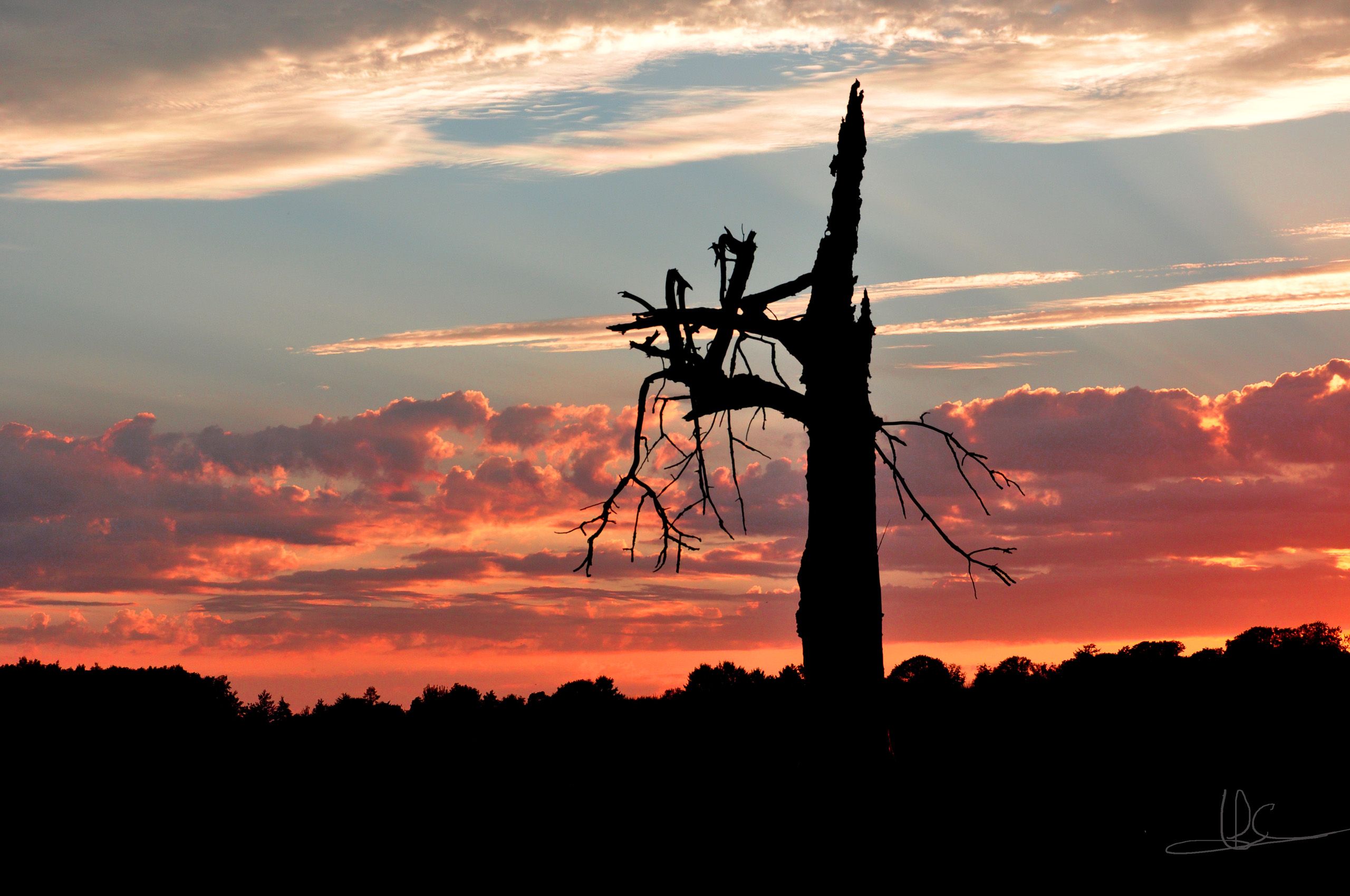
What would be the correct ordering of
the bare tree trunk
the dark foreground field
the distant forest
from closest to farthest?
1. the bare tree trunk
2. the dark foreground field
3. the distant forest

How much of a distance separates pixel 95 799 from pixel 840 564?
2330cm

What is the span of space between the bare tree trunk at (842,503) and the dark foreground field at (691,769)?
7.60 meters

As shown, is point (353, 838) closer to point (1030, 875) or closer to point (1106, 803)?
point (1030, 875)

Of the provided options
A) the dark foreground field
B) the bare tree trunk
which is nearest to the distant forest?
the dark foreground field

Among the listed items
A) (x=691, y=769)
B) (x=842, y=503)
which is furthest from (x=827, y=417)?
(x=691, y=769)

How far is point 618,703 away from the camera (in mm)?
43781

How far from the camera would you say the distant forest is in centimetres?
2488

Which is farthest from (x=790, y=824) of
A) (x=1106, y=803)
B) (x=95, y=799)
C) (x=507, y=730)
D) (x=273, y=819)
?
(x=507, y=730)
